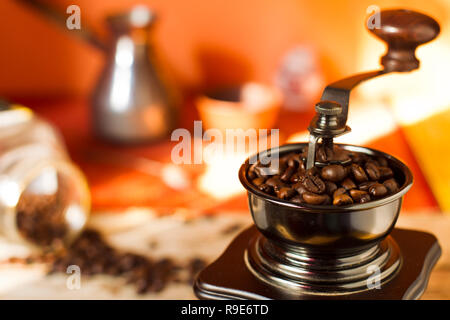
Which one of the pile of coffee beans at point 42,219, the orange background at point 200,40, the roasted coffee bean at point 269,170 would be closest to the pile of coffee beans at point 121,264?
the pile of coffee beans at point 42,219

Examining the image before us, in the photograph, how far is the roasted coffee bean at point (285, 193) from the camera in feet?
2.20

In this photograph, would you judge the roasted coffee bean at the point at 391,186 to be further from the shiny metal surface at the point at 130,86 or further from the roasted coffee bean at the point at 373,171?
the shiny metal surface at the point at 130,86

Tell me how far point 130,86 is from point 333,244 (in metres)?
1.13

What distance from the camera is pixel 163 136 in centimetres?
177

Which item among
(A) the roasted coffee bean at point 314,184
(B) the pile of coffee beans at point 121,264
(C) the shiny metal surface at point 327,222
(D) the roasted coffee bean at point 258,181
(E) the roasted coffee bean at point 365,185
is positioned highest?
(A) the roasted coffee bean at point 314,184

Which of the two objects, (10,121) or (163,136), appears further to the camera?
(163,136)

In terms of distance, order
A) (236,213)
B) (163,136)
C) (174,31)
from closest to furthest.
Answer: (236,213) < (163,136) < (174,31)

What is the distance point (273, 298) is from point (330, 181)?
168 mm

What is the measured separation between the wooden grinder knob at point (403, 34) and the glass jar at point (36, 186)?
733 mm

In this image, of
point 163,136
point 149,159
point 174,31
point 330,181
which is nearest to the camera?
point 330,181

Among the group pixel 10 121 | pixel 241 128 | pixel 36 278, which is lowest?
pixel 36 278

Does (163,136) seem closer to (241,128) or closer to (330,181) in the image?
(241,128)

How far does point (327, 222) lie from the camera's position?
65 cm

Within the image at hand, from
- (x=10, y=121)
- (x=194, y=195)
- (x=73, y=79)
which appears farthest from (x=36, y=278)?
(x=73, y=79)
